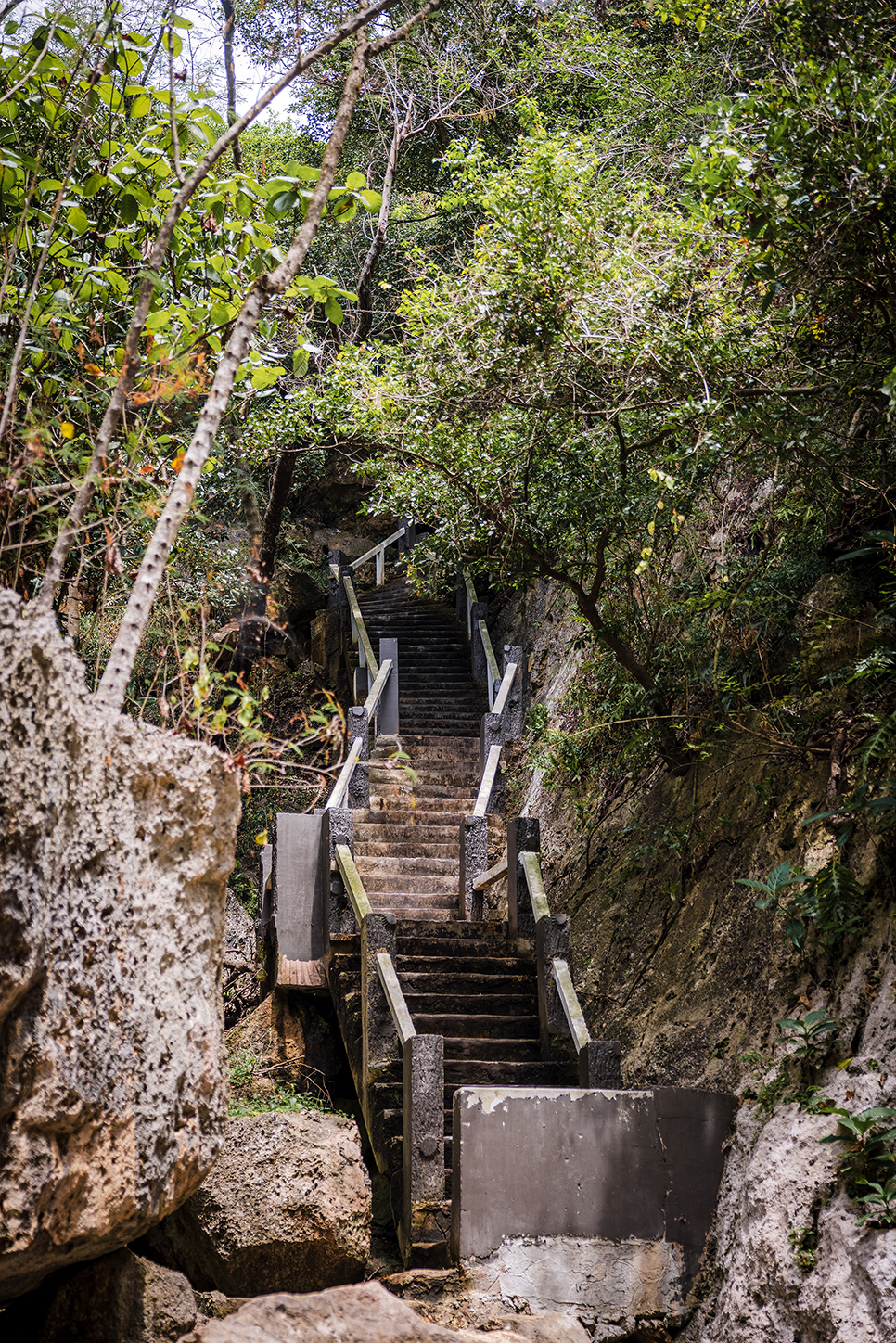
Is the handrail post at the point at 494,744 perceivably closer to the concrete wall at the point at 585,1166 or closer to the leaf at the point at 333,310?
the concrete wall at the point at 585,1166

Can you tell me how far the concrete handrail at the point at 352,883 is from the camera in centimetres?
799

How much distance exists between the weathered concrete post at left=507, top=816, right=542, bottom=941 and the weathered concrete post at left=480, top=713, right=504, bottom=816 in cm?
187

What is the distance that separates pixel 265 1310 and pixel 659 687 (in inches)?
205

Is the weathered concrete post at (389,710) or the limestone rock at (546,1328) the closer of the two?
the limestone rock at (546,1328)

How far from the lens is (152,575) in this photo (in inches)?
146

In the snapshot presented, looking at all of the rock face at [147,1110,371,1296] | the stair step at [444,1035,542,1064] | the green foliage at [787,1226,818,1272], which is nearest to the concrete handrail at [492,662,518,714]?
the stair step at [444,1035,542,1064]

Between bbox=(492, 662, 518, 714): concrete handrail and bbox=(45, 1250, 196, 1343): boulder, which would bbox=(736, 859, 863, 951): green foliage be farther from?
bbox=(492, 662, 518, 714): concrete handrail

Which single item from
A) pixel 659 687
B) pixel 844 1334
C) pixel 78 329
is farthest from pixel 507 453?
pixel 844 1334

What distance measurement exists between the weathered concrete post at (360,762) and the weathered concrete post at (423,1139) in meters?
4.07

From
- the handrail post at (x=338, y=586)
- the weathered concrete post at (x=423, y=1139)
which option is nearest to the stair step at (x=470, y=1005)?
the weathered concrete post at (x=423, y=1139)

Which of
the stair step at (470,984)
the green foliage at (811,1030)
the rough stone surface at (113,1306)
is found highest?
the green foliage at (811,1030)

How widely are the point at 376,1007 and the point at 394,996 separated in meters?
0.22

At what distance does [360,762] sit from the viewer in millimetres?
10195

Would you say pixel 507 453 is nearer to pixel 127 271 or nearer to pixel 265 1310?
pixel 127 271
